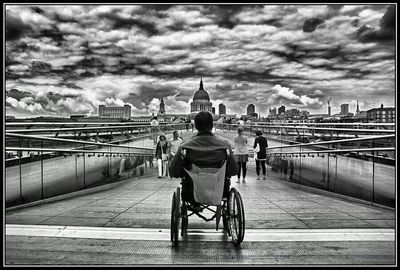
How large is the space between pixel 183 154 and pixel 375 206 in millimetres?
3611

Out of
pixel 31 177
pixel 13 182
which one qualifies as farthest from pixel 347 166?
pixel 13 182

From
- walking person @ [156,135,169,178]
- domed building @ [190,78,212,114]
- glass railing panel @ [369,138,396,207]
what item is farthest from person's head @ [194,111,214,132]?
domed building @ [190,78,212,114]

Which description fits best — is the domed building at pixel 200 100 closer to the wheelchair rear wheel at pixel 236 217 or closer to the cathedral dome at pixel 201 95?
the cathedral dome at pixel 201 95

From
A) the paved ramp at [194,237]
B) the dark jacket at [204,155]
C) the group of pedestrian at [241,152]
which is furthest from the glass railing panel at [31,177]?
the group of pedestrian at [241,152]

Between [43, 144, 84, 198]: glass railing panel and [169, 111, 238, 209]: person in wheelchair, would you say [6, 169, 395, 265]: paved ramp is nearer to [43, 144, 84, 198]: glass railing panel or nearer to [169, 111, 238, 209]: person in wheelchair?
[169, 111, 238, 209]: person in wheelchair

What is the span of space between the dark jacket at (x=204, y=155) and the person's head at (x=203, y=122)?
0.14 metres

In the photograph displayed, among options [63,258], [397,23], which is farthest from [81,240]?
[397,23]

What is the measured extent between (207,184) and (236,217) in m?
0.46

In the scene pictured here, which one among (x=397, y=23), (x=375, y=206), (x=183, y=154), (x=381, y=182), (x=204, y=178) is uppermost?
(x=397, y=23)

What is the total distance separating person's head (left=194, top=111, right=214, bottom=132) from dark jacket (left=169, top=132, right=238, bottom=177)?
0.14 m

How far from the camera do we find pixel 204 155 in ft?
10.6

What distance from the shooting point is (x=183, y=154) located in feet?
10.8

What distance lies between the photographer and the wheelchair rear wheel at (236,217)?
→ 3.06 meters

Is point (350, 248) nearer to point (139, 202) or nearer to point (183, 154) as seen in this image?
point (183, 154)
